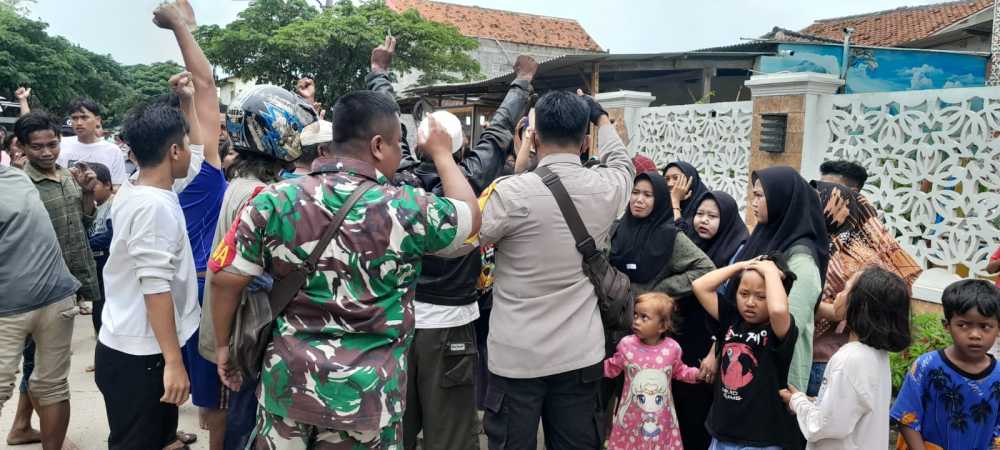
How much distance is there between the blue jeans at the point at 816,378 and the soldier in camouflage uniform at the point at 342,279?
1.72 metres

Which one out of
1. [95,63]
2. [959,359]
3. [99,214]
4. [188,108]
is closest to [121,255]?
[188,108]

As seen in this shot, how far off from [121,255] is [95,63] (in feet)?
126

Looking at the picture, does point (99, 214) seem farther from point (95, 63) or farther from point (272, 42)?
point (95, 63)

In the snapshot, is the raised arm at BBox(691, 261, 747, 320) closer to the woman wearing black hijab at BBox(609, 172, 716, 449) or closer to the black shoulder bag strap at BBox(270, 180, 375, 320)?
the woman wearing black hijab at BBox(609, 172, 716, 449)

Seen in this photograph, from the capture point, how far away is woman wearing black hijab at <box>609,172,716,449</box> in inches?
126

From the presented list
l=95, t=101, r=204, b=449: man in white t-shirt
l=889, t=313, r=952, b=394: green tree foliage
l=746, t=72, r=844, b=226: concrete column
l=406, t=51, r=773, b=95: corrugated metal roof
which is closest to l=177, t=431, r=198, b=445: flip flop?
l=95, t=101, r=204, b=449: man in white t-shirt

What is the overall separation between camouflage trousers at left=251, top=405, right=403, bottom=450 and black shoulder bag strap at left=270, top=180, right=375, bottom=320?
1.01ft

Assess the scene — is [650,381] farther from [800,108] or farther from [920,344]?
[800,108]

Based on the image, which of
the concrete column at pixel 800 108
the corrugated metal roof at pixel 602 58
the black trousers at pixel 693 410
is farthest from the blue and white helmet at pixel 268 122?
the corrugated metal roof at pixel 602 58

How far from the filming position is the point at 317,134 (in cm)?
227

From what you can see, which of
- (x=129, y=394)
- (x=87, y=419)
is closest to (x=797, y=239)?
(x=129, y=394)

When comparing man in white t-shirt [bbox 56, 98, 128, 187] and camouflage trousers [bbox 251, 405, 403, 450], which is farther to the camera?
man in white t-shirt [bbox 56, 98, 128, 187]

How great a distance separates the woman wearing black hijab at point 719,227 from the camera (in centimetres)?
338

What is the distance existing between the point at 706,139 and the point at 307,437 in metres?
6.02
